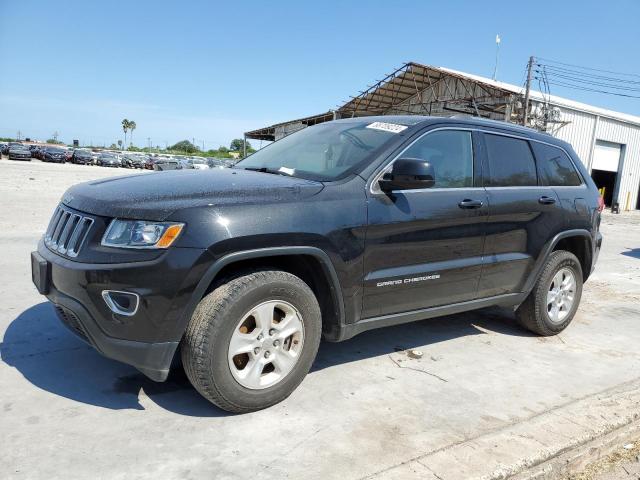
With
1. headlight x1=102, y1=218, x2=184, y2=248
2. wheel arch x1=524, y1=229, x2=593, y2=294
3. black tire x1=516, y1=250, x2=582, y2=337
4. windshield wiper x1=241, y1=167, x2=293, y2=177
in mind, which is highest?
windshield wiper x1=241, y1=167, x2=293, y2=177

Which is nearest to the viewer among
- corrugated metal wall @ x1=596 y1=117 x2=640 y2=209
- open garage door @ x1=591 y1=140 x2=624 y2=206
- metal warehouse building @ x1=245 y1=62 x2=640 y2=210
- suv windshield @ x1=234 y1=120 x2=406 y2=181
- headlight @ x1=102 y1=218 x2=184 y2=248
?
headlight @ x1=102 y1=218 x2=184 y2=248

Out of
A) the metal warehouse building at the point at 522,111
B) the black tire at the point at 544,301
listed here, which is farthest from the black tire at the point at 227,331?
the metal warehouse building at the point at 522,111

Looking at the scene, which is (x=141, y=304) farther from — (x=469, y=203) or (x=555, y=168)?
(x=555, y=168)

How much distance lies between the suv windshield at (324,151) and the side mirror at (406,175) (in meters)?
0.24

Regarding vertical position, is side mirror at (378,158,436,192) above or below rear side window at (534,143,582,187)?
below

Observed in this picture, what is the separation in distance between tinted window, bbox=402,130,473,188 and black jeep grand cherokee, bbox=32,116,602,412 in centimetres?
1

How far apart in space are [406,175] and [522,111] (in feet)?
68.4

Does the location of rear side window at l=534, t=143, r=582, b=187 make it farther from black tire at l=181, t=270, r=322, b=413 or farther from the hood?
black tire at l=181, t=270, r=322, b=413

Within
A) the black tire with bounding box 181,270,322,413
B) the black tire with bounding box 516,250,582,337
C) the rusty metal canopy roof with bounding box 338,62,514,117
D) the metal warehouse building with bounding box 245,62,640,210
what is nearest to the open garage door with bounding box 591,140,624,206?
the metal warehouse building with bounding box 245,62,640,210

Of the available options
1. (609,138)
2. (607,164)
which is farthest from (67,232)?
(607,164)

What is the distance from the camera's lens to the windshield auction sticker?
3.74 m

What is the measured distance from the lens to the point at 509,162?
4.32 meters

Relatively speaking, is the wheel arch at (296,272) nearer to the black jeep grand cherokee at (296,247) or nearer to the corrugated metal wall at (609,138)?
the black jeep grand cherokee at (296,247)

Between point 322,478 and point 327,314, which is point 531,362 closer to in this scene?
point 327,314
